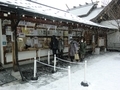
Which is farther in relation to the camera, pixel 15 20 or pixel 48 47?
pixel 48 47

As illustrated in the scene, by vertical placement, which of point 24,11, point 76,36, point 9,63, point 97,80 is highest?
point 24,11

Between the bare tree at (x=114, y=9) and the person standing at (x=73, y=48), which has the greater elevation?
the bare tree at (x=114, y=9)

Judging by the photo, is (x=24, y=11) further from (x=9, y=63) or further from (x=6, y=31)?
(x=9, y=63)

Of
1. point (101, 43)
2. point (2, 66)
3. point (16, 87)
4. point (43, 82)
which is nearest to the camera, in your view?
point (16, 87)

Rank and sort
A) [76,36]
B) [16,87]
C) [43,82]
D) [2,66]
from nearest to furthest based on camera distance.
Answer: [16,87], [43,82], [2,66], [76,36]

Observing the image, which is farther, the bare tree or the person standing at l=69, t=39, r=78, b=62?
the bare tree

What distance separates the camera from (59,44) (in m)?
8.23

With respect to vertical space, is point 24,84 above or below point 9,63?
below

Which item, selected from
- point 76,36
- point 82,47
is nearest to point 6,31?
point 82,47

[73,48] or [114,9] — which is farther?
[114,9]

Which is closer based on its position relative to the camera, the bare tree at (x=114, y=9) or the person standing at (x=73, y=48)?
the person standing at (x=73, y=48)

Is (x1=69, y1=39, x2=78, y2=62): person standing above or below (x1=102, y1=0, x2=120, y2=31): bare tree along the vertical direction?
below

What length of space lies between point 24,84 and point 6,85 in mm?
612

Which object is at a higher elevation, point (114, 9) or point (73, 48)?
point (114, 9)
